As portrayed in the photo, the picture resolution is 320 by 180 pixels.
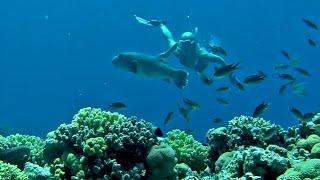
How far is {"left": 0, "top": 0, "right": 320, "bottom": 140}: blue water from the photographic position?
9369cm

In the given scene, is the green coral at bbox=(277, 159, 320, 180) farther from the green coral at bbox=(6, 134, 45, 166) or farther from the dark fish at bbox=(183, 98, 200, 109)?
the dark fish at bbox=(183, 98, 200, 109)

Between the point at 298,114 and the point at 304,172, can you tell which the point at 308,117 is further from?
the point at 304,172

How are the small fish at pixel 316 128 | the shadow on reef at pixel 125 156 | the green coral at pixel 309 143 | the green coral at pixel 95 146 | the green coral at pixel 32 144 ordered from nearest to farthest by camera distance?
the shadow on reef at pixel 125 156 → the green coral at pixel 95 146 → the green coral at pixel 309 143 → the small fish at pixel 316 128 → the green coral at pixel 32 144

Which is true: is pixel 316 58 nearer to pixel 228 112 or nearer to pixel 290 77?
pixel 228 112

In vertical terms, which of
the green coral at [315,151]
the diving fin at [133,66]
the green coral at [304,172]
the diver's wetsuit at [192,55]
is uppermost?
the diver's wetsuit at [192,55]

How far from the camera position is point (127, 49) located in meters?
108

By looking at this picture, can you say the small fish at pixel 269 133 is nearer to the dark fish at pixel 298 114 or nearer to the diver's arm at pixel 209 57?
the dark fish at pixel 298 114

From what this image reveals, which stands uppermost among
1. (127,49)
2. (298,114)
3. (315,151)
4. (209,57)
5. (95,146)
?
(127,49)

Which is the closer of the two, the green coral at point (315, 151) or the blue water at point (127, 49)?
the green coral at point (315, 151)

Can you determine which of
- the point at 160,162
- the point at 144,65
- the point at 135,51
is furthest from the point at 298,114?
the point at 135,51

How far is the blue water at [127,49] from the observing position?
93.7 m

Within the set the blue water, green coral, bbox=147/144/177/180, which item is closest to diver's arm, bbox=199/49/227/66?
green coral, bbox=147/144/177/180

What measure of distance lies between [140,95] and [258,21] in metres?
29.3

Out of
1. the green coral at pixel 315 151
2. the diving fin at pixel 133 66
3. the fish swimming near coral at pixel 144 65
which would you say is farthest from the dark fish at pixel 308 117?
the diving fin at pixel 133 66
